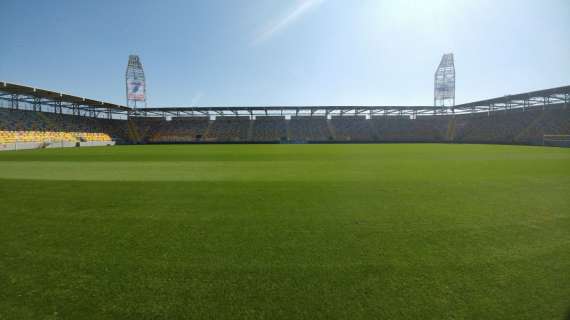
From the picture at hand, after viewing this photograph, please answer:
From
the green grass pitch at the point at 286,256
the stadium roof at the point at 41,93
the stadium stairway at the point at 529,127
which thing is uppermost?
the stadium roof at the point at 41,93

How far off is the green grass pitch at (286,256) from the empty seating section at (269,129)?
1856 inches

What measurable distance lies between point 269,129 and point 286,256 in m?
52.1

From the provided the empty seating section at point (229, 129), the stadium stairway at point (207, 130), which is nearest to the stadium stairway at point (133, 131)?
the stadium stairway at point (207, 130)

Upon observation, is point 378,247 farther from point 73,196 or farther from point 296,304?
point 73,196

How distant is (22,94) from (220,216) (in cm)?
4395

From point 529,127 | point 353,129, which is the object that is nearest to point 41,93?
point 353,129

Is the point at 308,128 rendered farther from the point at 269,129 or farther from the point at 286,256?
the point at 286,256

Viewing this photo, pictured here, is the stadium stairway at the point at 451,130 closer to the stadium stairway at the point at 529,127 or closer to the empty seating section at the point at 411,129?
the empty seating section at the point at 411,129

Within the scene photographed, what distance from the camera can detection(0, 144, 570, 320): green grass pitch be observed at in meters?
2.07

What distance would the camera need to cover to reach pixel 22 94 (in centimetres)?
3147

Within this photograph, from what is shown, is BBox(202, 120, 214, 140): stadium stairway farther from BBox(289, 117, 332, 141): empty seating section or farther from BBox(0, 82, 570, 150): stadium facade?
BBox(289, 117, 332, 141): empty seating section

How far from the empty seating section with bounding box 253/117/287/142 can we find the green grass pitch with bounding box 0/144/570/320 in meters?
47.1

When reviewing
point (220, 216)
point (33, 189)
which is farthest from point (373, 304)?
point (33, 189)

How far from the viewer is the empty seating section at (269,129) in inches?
2072
